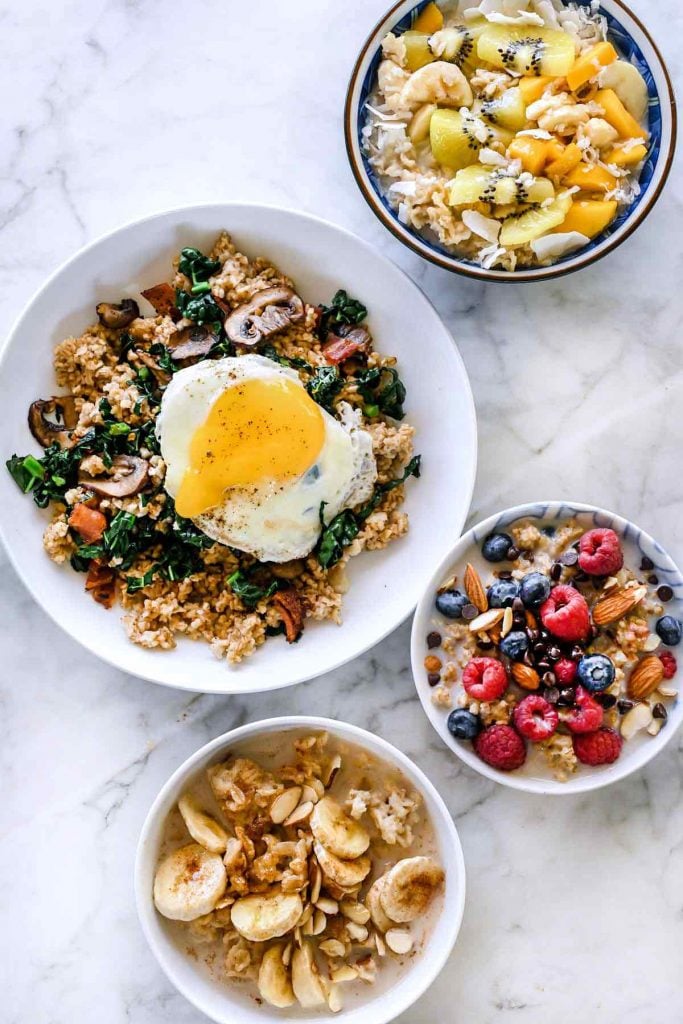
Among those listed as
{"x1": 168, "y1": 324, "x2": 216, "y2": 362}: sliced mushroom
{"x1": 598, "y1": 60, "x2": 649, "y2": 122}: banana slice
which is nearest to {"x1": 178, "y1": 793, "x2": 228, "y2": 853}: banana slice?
{"x1": 168, "y1": 324, "x2": 216, "y2": 362}: sliced mushroom

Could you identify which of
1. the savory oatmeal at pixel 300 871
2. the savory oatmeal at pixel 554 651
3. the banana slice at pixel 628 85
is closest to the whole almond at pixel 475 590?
the savory oatmeal at pixel 554 651

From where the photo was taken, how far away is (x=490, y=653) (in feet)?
8.95

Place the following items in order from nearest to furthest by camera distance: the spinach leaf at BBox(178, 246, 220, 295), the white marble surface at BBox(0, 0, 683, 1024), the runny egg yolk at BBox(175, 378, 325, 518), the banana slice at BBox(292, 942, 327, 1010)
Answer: the runny egg yolk at BBox(175, 378, 325, 518)
the banana slice at BBox(292, 942, 327, 1010)
the spinach leaf at BBox(178, 246, 220, 295)
the white marble surface at BBox(0, 0, 683, 1024)

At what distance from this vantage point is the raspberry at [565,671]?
8.66ft

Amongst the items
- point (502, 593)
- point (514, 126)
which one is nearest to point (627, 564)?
point (502, 593)

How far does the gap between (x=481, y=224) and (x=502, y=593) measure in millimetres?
1062

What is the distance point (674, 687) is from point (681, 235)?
1414 millimetres

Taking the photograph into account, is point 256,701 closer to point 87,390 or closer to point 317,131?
point 87,390

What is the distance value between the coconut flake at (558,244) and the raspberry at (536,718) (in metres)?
1.28

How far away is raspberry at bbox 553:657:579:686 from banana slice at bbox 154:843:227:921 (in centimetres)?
111

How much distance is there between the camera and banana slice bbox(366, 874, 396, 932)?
2.71m

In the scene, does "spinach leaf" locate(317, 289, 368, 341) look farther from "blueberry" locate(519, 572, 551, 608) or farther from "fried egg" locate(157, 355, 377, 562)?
"blueberry" locate(519, 572, 551, 608)

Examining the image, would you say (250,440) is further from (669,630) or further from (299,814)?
(669,630)

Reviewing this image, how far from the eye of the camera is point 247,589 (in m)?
2.77
